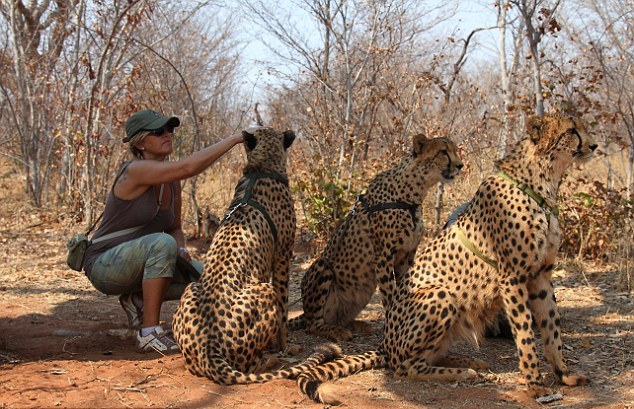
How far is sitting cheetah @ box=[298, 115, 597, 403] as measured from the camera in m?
3.70

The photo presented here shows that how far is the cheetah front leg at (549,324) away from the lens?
3.82 m

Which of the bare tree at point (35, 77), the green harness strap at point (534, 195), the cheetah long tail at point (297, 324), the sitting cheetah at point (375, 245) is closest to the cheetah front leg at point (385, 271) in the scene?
the sitting cheetah at point (375, 245)

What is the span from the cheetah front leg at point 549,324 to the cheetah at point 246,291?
122 centimetres

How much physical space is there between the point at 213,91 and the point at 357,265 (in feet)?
38.9

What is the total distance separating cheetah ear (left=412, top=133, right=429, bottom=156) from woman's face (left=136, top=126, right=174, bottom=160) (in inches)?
69.0

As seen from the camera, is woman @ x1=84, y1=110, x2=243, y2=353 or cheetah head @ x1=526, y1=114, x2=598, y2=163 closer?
cheetah head @ x1=526, y1=114, x2=598, y2=163

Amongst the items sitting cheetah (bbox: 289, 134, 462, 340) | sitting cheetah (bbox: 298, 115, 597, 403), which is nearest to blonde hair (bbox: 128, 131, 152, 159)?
sitting cheetah (bbox: 289, 134, 462, 340)

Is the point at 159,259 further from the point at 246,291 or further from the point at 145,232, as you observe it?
the point at 246,291

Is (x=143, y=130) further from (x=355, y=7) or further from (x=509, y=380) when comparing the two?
(x=355, y=7)

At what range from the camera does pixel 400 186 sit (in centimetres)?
498

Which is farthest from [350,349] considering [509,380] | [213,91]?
[213,91]

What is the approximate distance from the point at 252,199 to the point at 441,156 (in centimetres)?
150

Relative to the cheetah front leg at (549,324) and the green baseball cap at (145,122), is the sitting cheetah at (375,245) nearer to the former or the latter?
the cheetah front leg at (549,324)

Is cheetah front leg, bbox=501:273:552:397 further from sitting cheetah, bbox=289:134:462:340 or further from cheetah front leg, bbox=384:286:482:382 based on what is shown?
sitting cheetah, bbox=289:134:462:340
